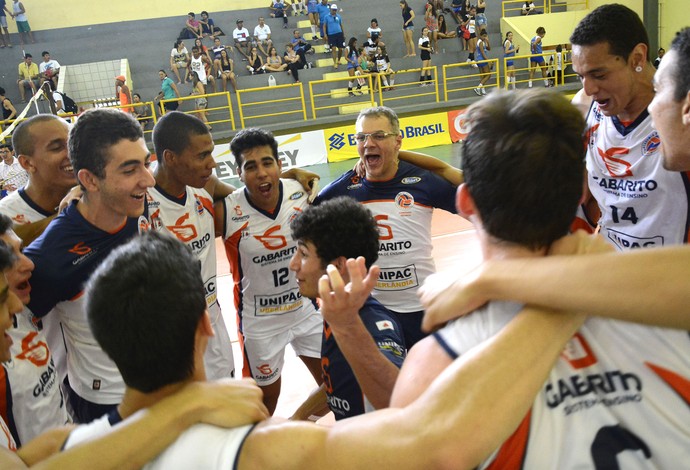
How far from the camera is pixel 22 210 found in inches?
152

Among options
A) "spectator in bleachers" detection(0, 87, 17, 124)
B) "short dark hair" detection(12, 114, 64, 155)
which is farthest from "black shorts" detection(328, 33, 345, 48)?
"short dark hair" detection(12, 114, 64, 155)

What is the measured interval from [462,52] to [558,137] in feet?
75.4

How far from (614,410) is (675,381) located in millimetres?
148

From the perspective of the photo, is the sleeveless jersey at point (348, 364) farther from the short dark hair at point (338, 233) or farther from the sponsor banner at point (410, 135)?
the sponsor banner at point (410, 135)

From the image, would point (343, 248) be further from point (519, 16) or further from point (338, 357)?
point (519, 16)

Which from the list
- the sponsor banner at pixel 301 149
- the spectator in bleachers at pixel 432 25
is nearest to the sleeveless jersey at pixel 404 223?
the sponsor banner at pixel 301 149

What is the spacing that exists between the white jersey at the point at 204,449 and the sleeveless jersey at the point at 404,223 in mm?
2988

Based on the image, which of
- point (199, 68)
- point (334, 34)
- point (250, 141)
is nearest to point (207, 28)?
point (199, 68)

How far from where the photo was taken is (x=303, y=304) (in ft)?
15.4

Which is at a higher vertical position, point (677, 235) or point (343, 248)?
point (343, 248)

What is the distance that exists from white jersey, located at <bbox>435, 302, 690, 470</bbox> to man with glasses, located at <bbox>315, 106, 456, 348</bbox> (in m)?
3.00

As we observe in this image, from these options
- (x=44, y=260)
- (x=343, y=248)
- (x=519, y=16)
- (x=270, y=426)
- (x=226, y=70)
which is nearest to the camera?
(x=270, y=426)

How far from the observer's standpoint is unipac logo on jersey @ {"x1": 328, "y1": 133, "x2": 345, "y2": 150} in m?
16.9

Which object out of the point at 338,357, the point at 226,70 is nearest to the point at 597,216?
the point at 338,357
